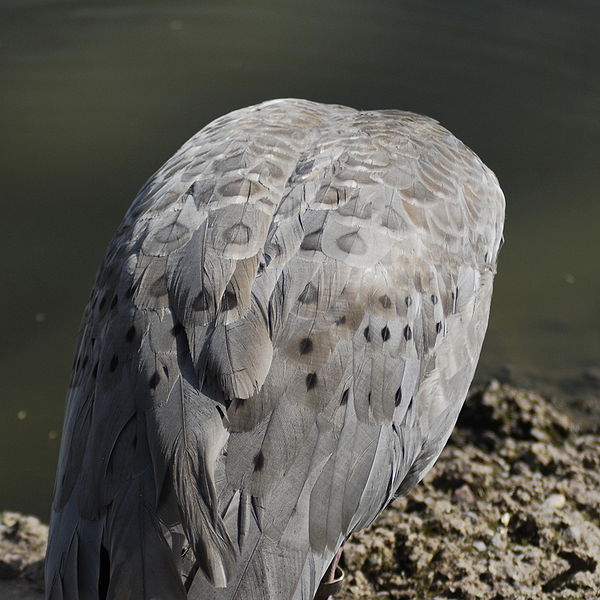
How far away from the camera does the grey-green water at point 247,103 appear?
5543mm

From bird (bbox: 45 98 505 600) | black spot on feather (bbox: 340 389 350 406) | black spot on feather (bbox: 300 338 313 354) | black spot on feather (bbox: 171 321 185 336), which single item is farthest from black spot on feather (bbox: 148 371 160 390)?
black spot on feather (bbox: 340 389 350 406)

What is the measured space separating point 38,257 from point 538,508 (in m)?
3.46

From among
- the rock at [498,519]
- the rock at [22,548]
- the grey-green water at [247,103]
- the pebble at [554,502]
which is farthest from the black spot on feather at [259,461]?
the grey-green water at [247,103]

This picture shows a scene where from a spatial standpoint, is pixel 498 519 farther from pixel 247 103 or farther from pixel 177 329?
pixel 247 103

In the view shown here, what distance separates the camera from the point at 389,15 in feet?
28.5

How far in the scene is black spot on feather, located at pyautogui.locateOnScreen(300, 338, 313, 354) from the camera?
269cm

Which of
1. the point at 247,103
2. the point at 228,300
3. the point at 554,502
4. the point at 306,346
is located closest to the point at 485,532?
the point at 554,502

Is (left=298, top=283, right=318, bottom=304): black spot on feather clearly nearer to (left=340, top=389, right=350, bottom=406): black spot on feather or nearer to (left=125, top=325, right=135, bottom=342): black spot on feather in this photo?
(left=340, top=389, right=350, bottom=406): black spot on feather

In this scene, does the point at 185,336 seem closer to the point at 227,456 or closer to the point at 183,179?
the point at 227,456

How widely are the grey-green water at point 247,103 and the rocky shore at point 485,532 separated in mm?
842

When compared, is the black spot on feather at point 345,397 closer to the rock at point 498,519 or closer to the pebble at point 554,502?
the rock at point 498,519

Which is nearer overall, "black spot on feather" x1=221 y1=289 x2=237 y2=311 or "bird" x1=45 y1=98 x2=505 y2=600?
"bird" x1=45 y1=98 x2=505 y2=600

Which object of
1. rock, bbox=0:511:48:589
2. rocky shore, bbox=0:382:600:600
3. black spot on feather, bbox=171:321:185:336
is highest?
black spot on feather, bbox=171:321:185:336

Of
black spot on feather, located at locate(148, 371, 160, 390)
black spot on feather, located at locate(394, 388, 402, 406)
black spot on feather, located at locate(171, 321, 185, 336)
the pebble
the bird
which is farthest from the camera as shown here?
the pebble
